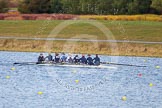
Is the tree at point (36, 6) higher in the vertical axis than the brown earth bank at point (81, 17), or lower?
higher

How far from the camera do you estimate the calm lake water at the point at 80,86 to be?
130 ft

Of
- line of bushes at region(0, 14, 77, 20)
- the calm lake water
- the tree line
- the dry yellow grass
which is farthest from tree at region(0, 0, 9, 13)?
the calm lake water

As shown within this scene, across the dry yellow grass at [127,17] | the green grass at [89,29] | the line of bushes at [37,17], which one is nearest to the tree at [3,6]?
the line of bushes at [37,17]

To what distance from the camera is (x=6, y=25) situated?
308 feet

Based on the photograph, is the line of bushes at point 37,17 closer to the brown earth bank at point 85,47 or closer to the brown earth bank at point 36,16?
the brown earth bank at point 36,16

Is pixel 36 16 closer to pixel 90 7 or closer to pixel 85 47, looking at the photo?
pixel 90 7

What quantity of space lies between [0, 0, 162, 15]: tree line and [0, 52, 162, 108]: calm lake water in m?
41.8

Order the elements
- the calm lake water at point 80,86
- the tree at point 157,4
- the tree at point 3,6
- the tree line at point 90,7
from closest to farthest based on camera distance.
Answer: the calm lake water at point 80,86, the tree at point 157,4, the tree line at point 90,7, the tree at point 3,6

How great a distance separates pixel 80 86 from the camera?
46.5 meters

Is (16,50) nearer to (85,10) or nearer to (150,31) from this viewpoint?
(150,31)

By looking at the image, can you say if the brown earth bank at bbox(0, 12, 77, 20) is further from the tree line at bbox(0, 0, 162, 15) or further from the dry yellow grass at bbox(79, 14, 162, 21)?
the tree line at bbox(0, 0, 162, 15)

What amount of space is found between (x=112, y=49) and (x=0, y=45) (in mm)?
12825

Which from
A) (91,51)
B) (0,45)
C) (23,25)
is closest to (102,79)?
(91,51)

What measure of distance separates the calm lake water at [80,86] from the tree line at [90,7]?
41781 mm
